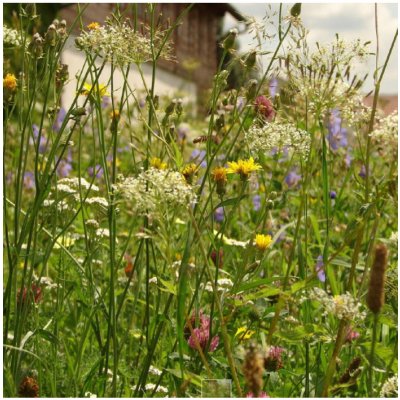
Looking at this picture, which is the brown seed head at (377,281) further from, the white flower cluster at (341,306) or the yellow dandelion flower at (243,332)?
the yellow dandelion flower at (243,332)

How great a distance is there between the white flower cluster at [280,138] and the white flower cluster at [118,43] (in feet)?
0.74

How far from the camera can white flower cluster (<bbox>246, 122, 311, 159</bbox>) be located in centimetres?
127

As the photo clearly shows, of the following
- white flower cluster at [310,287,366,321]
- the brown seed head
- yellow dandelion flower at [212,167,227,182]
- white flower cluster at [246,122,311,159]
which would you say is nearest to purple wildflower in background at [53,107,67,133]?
yellow dandelion flower at [212,167,227,182]

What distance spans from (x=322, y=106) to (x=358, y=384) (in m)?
0.75

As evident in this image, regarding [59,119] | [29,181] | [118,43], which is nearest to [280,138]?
[118,43]

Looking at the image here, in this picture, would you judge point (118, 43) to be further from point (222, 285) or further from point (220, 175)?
point (222, 285)

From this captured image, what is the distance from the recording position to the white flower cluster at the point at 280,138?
4.15ft

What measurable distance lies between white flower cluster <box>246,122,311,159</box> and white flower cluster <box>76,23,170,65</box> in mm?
224

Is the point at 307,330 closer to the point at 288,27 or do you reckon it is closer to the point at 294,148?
the point at 294,148

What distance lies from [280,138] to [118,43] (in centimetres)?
30

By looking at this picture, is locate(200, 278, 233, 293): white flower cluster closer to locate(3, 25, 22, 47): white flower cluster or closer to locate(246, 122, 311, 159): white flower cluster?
locate(246, 122, 311, 159): white flower cluster

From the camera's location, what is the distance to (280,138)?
4.15ft

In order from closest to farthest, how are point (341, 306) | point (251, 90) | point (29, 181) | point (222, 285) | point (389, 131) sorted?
point (341, 306) < point (389, 131) < point (251, 90) < point (222, 285) < point (29, 181)

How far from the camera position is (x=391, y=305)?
52.5 inches
